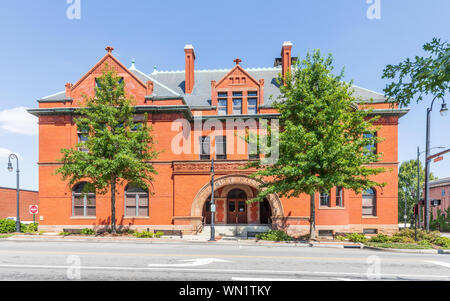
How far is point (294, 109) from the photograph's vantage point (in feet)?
53.6

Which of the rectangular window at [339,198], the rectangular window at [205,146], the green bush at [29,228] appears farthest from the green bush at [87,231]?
the rectangular window at [339,198]

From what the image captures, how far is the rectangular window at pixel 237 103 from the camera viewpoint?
2304cm

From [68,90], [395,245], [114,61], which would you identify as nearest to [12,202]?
[68,90]

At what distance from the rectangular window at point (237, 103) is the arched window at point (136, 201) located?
34.4 ft

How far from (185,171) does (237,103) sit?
7.78 m

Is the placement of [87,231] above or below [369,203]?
below

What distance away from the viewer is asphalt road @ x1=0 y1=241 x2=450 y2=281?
8.48 meters

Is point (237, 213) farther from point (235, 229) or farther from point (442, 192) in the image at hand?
point (442, 192)

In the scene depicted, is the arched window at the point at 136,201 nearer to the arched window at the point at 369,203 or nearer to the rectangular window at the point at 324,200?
the rectangular window at the point at 324,200

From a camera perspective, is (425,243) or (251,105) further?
(251,105)

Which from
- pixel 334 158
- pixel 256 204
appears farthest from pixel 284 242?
pixel 256 204

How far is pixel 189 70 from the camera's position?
25188mm

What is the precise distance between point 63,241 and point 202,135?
1269 centimetres
